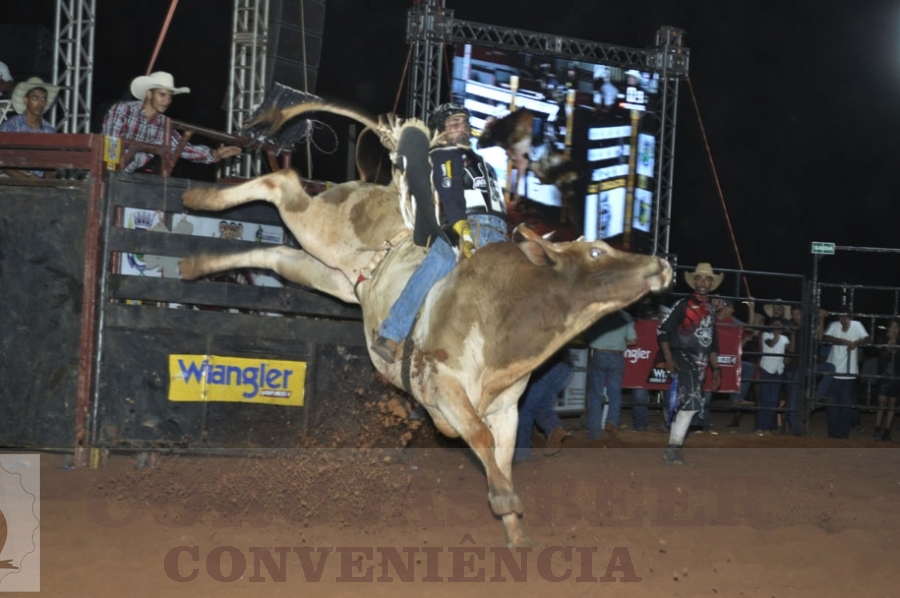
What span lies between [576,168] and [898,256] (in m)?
7.49

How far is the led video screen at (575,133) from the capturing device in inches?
571

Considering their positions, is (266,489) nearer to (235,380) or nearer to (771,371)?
(235,380)

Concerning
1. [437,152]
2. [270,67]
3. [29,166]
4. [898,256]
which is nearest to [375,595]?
[437,152]

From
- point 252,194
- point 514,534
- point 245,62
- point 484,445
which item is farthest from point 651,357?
point 484,445

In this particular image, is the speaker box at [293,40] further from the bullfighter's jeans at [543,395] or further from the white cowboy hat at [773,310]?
Result: the white cowboy hat at [773,310]

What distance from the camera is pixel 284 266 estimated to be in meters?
7.05

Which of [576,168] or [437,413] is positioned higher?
[576,168]

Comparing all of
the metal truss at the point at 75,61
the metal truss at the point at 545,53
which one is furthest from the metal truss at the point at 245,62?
the metal truss at the point at 545,53

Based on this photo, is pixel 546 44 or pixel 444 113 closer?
pixel 444 113

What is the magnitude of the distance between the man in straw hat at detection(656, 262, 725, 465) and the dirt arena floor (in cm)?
67

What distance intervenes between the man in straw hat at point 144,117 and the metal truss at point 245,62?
2.64 meters

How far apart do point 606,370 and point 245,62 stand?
5.15 metres

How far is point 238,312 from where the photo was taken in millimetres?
7664

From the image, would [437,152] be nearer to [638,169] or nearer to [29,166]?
[29,166]
